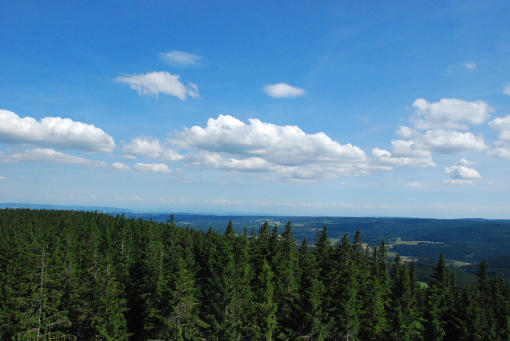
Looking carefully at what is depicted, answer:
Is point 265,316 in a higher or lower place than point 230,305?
lower

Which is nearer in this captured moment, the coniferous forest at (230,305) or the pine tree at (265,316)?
the coniferous forest at (230,305)

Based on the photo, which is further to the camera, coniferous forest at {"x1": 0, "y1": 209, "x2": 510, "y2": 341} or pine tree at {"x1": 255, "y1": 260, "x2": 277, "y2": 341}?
pine tree at {"x1": 255, "y1": 260, "x2": 277, "y2": 341}

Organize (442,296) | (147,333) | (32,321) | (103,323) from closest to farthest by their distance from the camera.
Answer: (32,321) < (103,323) < (147,333) < (442,296)

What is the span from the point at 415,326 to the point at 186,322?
27.8 metres

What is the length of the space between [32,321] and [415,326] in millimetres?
43251

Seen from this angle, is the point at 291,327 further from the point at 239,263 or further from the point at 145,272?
the point at 145,272

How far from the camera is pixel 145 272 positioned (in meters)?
47.9

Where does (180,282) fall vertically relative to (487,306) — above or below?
above

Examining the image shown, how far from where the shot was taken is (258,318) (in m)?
38.8

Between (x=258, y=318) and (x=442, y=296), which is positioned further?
(x=442, y=296)

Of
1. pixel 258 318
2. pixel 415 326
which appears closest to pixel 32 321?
pixel 258 318

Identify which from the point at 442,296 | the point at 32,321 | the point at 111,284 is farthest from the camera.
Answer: the point at 442,296

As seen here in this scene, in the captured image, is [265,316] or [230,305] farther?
[230,305]

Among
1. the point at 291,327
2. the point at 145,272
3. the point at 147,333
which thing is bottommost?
the point at 147,333
